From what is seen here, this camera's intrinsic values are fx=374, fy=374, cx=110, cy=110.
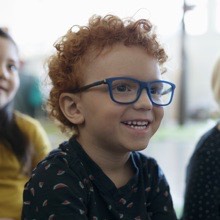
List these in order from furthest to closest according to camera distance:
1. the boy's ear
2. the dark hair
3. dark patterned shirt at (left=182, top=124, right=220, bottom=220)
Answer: the dark hair, dark patterned shirt at (left=182, top=124, right=220, bottom=220), the boy's ear

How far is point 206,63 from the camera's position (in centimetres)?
430

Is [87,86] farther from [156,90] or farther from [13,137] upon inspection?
[13,137]

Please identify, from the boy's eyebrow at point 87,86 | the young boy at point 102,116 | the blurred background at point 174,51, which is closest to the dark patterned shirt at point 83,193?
the young boy at point 102,116

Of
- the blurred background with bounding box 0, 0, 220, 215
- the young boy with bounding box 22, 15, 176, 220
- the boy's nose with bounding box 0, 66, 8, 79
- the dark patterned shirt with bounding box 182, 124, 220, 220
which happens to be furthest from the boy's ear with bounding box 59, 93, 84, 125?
the blurred background with bounding box 0, 0, 220, 215

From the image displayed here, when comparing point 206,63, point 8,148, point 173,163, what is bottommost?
point 173,163

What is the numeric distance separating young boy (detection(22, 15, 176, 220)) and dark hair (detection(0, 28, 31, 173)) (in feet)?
1.35

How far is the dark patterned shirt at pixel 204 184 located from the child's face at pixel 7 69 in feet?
2.23

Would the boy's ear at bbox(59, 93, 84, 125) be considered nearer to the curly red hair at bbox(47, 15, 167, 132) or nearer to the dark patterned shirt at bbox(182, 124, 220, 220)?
the curly red hair at bbox(47, 15, 167, 132)

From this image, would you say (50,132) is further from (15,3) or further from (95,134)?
(95,134)

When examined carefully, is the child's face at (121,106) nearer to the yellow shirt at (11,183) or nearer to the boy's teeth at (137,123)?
the boy's teeth at (137,123)

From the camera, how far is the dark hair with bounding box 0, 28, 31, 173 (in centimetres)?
133

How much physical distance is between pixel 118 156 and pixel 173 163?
2067mm

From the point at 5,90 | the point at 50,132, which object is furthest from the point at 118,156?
the point at 50,132

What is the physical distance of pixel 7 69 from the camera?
1.28m
